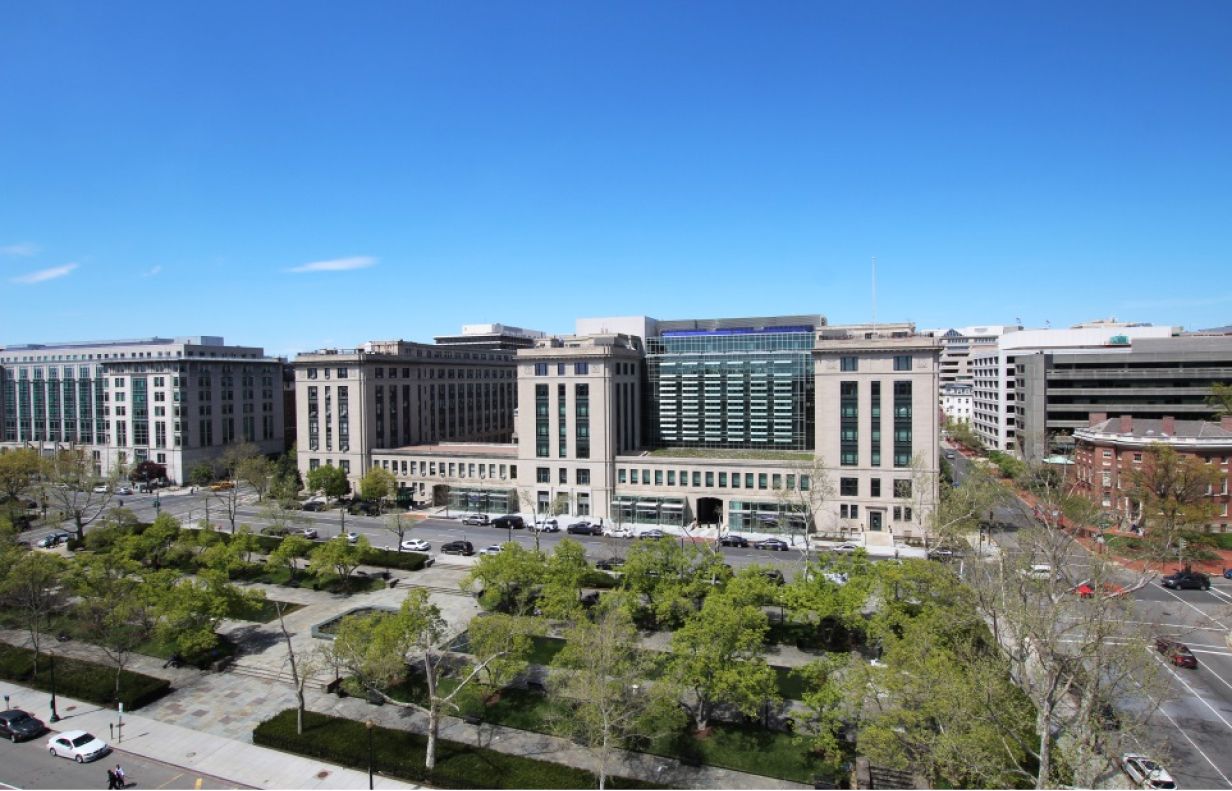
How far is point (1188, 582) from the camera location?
179 ft

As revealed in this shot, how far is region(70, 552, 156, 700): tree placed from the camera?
40.1m

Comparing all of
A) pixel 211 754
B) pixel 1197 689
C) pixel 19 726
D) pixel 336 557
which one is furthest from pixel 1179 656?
pixel 19 726

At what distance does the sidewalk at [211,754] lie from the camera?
104 ft

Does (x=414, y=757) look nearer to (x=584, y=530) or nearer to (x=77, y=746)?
(x=77, y=746)

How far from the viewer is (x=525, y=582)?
44969 millimetres

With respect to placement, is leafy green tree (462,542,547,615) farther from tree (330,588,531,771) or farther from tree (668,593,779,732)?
tree (668,593,779,732)

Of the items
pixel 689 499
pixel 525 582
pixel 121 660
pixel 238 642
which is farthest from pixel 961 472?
pixel 121 660

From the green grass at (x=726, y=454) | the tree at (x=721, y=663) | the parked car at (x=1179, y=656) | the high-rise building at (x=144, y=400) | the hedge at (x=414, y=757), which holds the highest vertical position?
the high-rise building at (x=144, y=400)

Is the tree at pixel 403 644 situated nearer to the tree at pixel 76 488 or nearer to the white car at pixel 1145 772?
the white car at pixel 1145 772

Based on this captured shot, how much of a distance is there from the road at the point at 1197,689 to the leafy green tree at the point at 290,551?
5405 cm

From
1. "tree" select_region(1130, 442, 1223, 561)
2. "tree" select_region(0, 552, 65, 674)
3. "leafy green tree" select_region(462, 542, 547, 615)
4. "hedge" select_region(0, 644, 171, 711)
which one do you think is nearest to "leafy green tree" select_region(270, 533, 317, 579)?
"hedge" select_region(0, 644, 171, 711)

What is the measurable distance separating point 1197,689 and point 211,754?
50.7 metres

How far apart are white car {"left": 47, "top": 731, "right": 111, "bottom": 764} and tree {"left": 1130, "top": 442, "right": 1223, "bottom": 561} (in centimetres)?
7083

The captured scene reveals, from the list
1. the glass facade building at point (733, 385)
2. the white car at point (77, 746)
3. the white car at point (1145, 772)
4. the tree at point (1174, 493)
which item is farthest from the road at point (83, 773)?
the tree at point (1174, 493)
